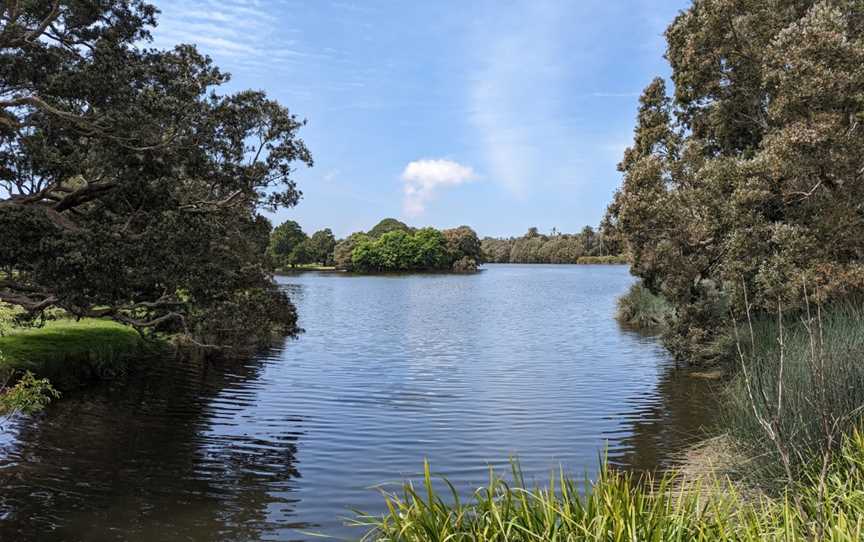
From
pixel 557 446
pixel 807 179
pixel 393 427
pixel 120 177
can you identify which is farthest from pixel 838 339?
pixel 120 177

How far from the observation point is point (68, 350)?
18.6m

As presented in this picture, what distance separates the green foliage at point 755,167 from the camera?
45.8ft

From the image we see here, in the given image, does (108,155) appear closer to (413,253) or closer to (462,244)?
(413,253)

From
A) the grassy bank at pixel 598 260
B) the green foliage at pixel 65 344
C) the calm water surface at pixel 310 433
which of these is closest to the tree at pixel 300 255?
the grassy bank at pixel 598 260

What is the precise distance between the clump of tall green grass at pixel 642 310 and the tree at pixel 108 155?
932 inches

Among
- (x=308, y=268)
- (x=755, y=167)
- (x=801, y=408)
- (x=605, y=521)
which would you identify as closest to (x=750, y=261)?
(x=755, y=167)

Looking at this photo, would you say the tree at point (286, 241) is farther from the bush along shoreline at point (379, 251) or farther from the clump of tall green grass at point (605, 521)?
the clump of tall green grass at point (605, 521)

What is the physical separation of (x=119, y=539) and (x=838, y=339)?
10886 mm

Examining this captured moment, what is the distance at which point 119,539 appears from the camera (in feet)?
29.0

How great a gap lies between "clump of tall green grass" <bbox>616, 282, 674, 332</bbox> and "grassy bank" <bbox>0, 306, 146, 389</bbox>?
23786mm

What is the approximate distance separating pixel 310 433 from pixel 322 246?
13348 centimetres

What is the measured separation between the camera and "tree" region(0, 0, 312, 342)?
11.7 m

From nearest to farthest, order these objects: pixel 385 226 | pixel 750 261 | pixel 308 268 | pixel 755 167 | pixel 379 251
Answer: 1. pixel 755 167
2. pixel 750 261
3. pixel 379 251
4. pixel 308 268
5. pixel 385 226

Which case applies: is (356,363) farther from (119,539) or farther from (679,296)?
(119,539)
